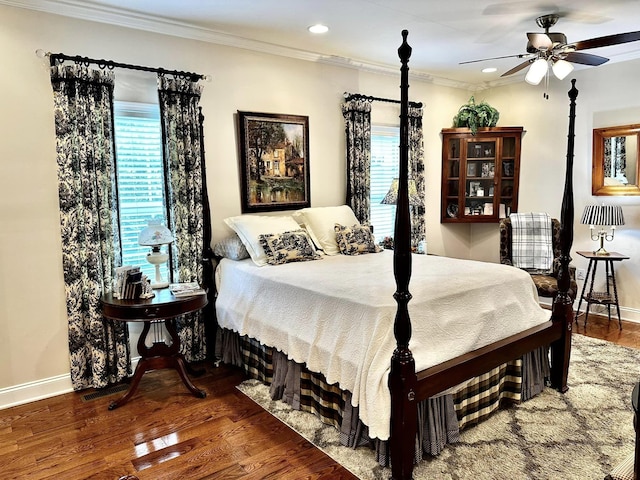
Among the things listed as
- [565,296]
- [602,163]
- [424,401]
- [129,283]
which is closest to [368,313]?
[424,401]

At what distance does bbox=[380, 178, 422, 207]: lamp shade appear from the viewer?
16.2ft

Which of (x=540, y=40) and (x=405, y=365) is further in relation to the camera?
(x=540, y=40)

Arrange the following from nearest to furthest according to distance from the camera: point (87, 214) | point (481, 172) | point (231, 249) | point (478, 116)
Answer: point (87, 214) → point (231, 249) → point (478, 116) → point (481, 172)

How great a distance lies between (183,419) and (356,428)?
1.18 metres

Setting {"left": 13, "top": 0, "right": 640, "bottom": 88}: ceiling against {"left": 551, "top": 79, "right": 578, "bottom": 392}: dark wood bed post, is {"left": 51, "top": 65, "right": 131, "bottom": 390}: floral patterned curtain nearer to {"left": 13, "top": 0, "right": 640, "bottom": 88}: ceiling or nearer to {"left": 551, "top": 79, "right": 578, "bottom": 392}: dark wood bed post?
{"left": 13, "top": 0, "right": 640, "bottom": 88}: ceiling

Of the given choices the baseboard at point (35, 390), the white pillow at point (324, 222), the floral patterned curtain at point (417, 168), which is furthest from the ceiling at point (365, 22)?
the baseboard at point (35, 390)

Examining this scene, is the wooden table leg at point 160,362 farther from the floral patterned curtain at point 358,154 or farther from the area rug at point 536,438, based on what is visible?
the floral patterned curtain at point 358,154

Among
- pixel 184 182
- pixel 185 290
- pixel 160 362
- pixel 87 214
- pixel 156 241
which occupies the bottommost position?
pixel 160 362

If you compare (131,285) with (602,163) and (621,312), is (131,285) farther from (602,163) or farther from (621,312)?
(621,312)

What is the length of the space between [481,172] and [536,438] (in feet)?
12.4

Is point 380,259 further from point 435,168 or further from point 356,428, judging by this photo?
point 435,168

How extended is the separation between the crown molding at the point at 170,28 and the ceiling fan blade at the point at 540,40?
6.29ft

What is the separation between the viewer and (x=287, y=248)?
3709mm

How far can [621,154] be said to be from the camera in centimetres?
482
